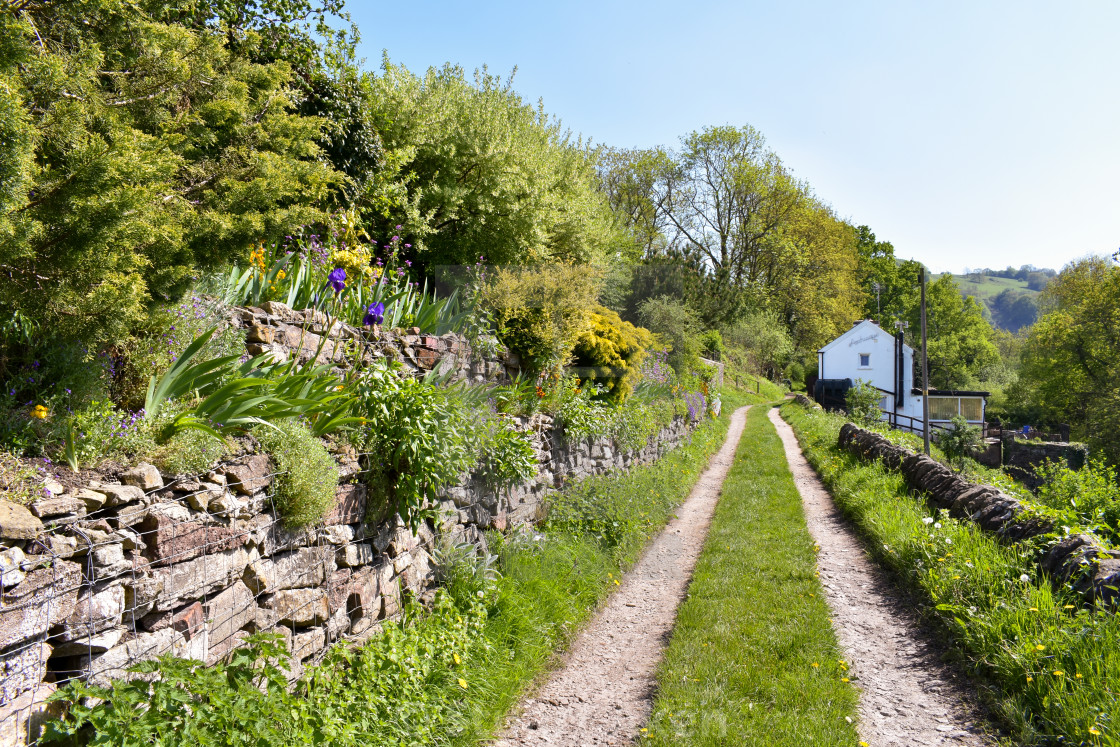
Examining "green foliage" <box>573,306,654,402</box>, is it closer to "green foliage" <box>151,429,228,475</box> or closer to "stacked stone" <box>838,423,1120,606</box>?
"stacked stone" <box>838,423,1120,606</box>

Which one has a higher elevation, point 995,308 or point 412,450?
point 995,308

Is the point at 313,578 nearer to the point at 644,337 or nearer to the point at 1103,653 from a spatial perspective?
the point at 1103,653

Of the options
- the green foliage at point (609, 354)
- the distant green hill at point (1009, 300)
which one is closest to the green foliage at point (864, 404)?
the green foliage at point (609, 354)

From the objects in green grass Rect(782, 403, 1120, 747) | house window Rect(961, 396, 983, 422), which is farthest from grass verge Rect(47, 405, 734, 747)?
house window Rect(961, 396, 983, 422)

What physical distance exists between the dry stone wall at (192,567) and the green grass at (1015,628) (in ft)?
13.6

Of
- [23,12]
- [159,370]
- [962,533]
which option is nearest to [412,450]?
[159,370]

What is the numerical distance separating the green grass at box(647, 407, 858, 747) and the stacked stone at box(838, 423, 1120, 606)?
1.85 metres

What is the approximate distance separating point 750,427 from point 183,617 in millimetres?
21111

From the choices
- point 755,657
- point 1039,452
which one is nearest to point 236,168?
point 755,657

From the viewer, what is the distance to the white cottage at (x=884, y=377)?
35625 mm

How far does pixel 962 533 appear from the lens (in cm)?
612

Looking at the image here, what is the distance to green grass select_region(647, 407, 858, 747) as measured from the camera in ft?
12.3

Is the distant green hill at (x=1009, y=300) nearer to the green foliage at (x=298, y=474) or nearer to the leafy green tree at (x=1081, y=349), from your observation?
the leafy green tree at (x=1081, y=349)

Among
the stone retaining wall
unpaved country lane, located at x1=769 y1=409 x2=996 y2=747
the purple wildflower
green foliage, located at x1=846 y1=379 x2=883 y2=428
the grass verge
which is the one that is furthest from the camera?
the stone retaining wall
